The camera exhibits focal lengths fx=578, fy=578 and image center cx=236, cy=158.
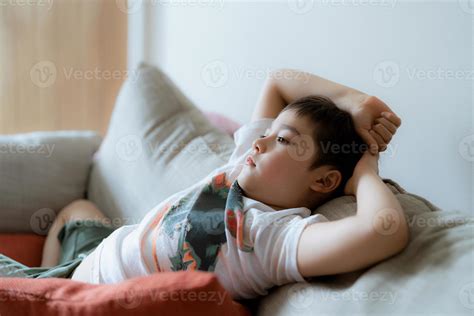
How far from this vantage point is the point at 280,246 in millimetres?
917

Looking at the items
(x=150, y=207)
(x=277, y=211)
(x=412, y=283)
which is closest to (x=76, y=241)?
(x=150, y=207)

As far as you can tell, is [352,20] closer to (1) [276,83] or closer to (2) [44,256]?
(1) [276,83]

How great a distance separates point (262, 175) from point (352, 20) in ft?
1.84

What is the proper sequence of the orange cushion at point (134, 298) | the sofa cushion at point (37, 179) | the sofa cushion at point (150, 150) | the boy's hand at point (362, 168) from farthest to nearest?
1. the sofa cushion at point (37, 179)
2. the sofa cushion at point (150, 150)
3. the boy's hand at point (362, 168)
4. the orange cushion at point (134, 298)

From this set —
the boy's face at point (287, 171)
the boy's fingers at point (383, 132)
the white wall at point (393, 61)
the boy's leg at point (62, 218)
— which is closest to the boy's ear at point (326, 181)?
the boy's face at point (287, 171)

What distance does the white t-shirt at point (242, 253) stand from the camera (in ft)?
3.02

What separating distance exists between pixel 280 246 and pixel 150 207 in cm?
63

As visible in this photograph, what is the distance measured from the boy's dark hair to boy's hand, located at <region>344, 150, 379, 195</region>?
15 mm

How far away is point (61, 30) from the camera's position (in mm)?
2490

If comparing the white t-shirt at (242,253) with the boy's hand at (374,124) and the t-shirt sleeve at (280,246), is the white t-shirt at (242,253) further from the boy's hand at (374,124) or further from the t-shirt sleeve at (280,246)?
the boy's hand at (374,124)

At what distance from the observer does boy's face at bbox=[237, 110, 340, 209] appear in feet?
3.30

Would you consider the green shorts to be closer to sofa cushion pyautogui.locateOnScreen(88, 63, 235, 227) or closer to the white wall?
sofa cushion pyautogui.locateOnScreen(88, 63, 235, 227)

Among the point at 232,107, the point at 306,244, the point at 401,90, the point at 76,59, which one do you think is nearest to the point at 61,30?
the point at 76,59

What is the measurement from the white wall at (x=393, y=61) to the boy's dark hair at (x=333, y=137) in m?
0.24
